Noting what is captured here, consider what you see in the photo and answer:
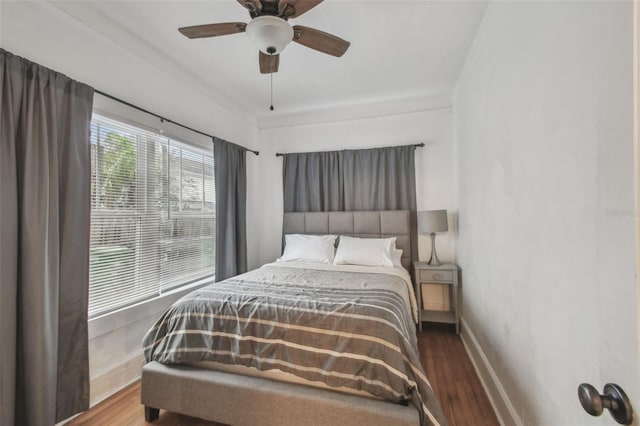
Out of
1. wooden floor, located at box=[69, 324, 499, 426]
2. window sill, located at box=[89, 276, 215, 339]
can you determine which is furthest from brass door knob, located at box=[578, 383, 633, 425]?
window sill, located at box=[89, 276, 215, 339]

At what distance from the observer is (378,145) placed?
358 centimetres

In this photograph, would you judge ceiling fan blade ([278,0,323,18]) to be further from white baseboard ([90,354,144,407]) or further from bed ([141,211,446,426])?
white baseboard ([90,354,144,407])

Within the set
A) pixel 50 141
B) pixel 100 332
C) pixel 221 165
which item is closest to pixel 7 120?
pixel 50 141

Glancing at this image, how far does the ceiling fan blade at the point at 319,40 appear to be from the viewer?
5.51 feet

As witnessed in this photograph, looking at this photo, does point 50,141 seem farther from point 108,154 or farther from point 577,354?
point 577,354

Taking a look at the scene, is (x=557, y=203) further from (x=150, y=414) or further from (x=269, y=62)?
(x=150, y=414)

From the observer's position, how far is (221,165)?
3.15 meters

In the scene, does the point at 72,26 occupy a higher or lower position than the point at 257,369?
higher

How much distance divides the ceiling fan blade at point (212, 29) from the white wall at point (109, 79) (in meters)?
0.84

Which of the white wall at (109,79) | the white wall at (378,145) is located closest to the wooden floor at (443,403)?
the white wall at (109,79)

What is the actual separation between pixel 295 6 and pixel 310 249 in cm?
233

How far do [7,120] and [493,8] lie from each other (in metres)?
2.96

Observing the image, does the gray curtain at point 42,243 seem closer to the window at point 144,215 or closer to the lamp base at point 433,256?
the window at point 144,215

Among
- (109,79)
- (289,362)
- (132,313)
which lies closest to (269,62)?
(109,79)
